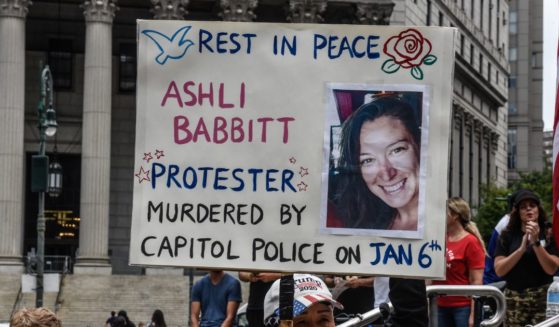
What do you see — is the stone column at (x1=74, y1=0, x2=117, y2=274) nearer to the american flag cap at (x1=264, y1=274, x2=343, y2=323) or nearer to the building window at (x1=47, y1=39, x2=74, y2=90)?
the building window at (x1=47, y1=39, x2=74, y2=90)

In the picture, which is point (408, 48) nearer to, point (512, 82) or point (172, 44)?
point (172, 44)

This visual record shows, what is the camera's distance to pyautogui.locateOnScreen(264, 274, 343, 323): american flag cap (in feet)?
24.4

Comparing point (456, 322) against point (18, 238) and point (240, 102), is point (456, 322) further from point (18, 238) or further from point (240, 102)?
point (18, 238)

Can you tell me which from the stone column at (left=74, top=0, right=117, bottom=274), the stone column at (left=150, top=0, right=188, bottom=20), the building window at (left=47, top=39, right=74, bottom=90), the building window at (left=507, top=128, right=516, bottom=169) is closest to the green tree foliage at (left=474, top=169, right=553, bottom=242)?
the stone column at (left=150, top=0, right=188, bottom=20)

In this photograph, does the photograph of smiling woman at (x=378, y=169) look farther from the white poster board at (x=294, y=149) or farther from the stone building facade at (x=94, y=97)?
the stone building facade at (x=94, y=97)

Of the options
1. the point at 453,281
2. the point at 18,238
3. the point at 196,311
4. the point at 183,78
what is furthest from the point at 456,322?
the point at 18,238

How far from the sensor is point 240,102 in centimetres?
809

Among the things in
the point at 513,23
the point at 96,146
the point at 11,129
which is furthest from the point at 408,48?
the point at 513,23

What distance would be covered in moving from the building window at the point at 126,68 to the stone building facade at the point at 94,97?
0.05m

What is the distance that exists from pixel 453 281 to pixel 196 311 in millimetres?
4354

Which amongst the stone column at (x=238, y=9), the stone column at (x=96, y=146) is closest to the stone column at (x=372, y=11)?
the stone column at (x=238, y=9)

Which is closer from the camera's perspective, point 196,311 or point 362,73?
point 362,73

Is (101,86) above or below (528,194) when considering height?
above

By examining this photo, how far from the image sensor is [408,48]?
8055 mm
